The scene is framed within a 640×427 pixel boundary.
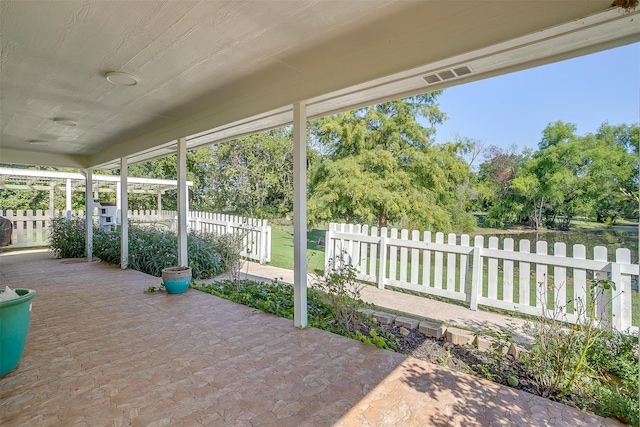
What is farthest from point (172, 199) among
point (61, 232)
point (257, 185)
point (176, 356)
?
point (176, 356)

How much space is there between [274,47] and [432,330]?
2.94 m

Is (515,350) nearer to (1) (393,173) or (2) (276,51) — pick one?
(2) (276,51)

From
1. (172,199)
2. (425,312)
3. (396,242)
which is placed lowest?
(425,312)

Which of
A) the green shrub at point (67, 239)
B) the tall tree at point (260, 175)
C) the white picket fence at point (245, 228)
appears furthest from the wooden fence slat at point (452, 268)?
the green shrub at point (67, 239)

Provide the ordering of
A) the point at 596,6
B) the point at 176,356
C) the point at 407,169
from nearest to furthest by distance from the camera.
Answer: the point at 596,6 < the point at 176,356 < the point at 407,169

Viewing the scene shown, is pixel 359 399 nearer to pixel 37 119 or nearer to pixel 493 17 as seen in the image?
pixel 493 17

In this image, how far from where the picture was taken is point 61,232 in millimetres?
7598

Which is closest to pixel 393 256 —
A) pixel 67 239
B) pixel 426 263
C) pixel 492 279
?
pixel 426 263

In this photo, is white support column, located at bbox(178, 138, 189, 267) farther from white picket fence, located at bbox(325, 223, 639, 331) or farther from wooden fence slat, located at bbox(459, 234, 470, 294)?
wooden fence slat, located at bbox(459, 234, 470, 294)

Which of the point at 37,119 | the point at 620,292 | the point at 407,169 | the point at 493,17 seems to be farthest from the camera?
the point at 407,169

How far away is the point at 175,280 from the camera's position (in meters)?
4.32

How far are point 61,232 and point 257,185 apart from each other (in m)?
5.62

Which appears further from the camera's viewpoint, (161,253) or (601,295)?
(161,253)

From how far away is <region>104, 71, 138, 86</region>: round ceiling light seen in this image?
9.47 ft
